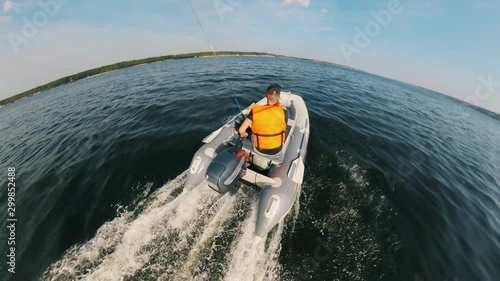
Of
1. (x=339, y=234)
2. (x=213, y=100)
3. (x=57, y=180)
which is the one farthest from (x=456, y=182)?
(x=57, y=180)

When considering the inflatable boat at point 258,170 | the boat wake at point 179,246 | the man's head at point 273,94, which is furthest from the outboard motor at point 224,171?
the man's head at point 273,94

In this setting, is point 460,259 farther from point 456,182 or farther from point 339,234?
point 456,182

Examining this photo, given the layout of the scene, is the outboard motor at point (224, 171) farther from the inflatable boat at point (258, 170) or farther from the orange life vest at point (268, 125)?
the orange life vest at point (268, 125)

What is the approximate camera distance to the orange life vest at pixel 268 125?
4387 mm

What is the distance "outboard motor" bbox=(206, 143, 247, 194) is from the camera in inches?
161

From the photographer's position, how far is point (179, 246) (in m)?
4.10

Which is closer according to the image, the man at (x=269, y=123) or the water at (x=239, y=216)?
the water at (x=239, y=216)

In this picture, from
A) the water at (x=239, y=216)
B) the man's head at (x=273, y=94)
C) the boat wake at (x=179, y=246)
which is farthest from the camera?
the man's head at (x=273, y=94)

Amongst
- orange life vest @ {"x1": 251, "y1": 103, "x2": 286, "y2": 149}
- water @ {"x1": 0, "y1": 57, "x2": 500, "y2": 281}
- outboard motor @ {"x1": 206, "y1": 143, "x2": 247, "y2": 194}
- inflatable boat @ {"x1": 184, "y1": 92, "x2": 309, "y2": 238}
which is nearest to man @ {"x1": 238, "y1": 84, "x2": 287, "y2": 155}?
orange life vest @ {"x1": 251, "y1": 103, "x2": 286, "y2": 149}

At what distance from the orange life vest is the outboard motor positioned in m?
0.61

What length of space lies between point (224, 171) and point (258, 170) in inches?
52.1

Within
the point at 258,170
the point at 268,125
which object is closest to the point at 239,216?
the point at 258,170

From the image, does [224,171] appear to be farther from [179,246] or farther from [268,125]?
[179,246]

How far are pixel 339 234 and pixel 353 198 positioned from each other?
125 cm
